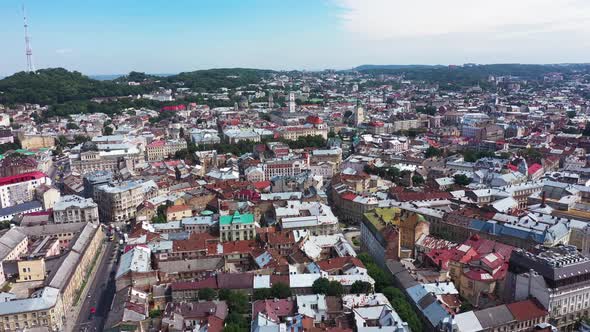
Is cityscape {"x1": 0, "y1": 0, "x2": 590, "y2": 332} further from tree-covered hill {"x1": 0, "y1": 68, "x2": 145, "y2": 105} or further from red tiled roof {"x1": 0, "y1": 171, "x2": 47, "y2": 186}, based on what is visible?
tree-covered hill {"x1": 0, "y1": 68, "x2": 145, "y2": 105}

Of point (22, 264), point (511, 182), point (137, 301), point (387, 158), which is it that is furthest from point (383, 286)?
point (387, 158)

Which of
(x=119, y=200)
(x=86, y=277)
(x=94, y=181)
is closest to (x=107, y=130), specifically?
(x=94, y=181)

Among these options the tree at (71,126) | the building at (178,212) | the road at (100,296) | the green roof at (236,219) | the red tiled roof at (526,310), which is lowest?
the road at (100,296)

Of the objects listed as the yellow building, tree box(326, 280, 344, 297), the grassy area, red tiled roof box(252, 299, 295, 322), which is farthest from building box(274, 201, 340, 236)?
the yellow building

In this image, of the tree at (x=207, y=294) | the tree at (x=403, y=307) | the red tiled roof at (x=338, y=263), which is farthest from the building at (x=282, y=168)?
the tree at (x=403, y=307)

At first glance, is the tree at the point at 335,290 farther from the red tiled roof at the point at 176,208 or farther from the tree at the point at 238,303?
the red tiled roof at the point at 176,208

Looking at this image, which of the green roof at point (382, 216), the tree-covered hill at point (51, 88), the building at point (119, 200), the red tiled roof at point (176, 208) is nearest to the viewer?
the green roof at point (382, 216)

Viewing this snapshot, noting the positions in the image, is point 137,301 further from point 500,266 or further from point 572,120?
point 572,120
